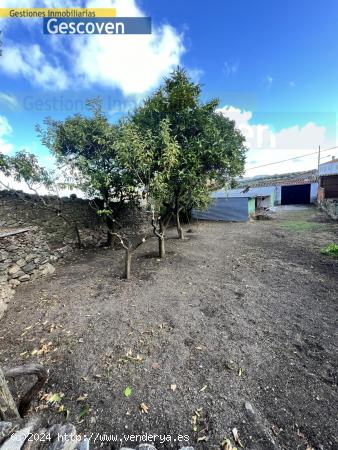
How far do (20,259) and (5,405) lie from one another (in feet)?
15.2

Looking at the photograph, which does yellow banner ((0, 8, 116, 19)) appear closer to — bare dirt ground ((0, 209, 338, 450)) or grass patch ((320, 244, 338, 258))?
bare dirt ground ((0, 209, 338, 450))

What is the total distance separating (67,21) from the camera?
5.00 m

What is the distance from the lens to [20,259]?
18.9ft

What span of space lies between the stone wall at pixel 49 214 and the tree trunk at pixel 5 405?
5.98m

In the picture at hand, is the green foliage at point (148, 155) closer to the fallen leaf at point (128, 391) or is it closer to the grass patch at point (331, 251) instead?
the fallen leaf at point (128, 391)

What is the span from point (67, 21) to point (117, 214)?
6283 mm

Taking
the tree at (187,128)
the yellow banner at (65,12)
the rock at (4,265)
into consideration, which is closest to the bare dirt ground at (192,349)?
the rock at (4,265)

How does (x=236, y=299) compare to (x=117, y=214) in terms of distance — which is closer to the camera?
(x=236, y=299)

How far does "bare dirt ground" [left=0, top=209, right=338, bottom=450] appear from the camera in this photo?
2.09 m

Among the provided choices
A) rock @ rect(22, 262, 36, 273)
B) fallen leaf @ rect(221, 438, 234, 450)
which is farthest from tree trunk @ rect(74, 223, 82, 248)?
fallen leaf @ rect(221, 438, 234, 450)

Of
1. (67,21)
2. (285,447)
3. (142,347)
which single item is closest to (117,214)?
(67,21)

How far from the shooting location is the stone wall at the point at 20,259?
5.39 metres

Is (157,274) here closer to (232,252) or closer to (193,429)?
(232,252)

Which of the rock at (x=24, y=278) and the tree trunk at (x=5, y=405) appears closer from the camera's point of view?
the tree trunk at (x=5, y=405)
